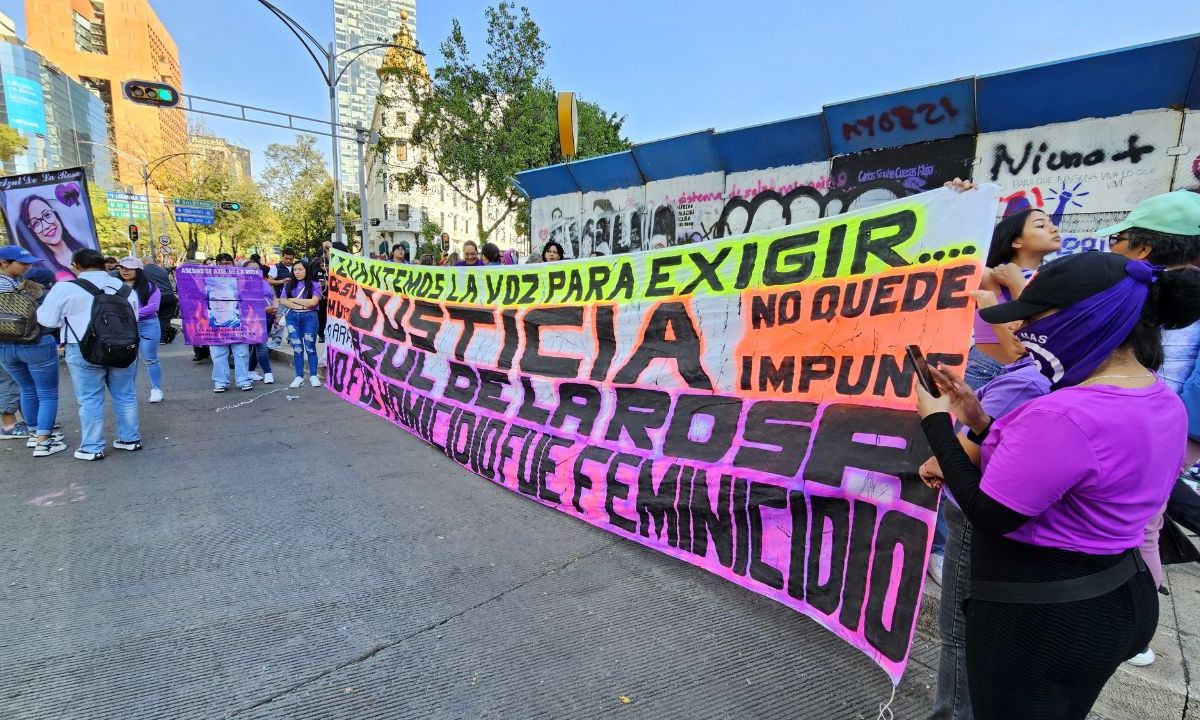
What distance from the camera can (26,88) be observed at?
73.3 m

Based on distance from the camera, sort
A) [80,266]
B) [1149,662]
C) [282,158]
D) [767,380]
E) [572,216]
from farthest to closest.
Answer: [282,158], [572,216], [80,266], [767,380], [1149,662]

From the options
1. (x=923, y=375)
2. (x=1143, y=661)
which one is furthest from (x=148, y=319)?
(x=1143, y=661)

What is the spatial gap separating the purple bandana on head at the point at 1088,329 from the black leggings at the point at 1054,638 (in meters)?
0.43

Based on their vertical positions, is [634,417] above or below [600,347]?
below

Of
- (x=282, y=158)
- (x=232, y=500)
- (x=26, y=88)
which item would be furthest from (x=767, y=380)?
(x=26, y=88)

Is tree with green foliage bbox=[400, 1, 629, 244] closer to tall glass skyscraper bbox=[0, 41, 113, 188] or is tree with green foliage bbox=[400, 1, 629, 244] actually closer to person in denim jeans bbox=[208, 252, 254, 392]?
person in denim jeans bbox=[208, 252, 254, 392]

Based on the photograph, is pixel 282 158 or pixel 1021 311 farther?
pixel 282 158

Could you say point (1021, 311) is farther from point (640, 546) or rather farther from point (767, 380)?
point (640, 546)

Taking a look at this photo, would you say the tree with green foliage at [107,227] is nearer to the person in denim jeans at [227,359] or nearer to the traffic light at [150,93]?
the traffic light at [150,93]

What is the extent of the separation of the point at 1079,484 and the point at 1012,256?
4.81 ft

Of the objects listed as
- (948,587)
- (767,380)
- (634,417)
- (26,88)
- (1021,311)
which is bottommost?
(948,587)

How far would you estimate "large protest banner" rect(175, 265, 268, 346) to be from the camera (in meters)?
7.70

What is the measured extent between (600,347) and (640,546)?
Result: 1265 mm

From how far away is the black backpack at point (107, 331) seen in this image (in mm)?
4582
